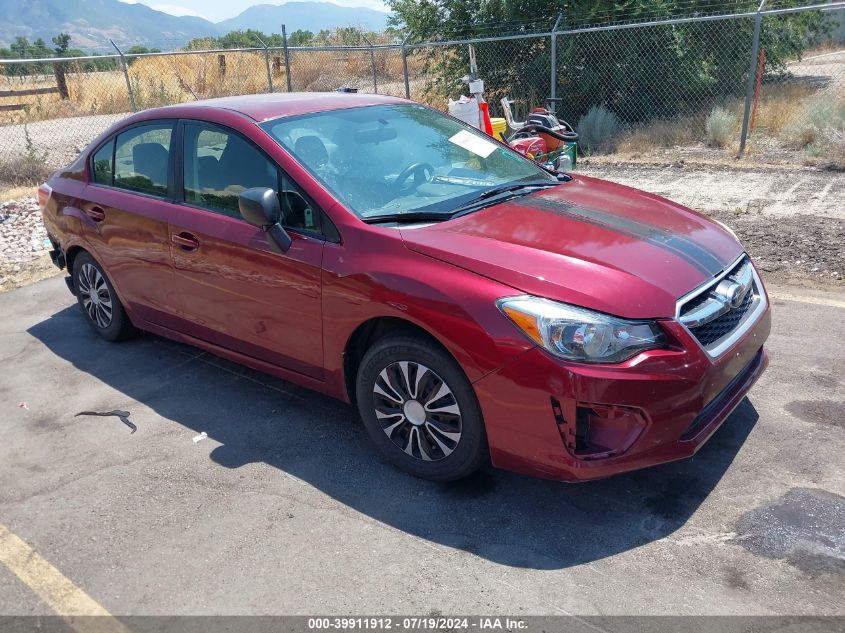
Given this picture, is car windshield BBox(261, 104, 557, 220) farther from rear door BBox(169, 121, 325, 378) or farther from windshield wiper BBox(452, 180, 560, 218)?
rear door BBox(169, 121, 325, 378)

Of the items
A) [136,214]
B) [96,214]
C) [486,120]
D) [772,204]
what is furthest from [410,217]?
[772,204]

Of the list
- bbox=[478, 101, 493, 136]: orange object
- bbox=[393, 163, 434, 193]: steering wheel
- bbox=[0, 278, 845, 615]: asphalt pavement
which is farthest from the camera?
bbox=[478, 101, 493, 136]: orange object

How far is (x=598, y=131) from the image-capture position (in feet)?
40.9

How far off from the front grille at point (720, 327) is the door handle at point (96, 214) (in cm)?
396

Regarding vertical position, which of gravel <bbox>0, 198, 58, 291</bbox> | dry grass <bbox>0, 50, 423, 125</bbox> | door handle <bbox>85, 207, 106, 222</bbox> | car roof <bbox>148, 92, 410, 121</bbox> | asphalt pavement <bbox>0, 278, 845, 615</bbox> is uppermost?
dry grass <bbox>0, 50, 423, 125</bbox>

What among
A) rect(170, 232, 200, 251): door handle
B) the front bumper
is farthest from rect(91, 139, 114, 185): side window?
the front bumper

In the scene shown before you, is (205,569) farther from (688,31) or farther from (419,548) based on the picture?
(688,31)

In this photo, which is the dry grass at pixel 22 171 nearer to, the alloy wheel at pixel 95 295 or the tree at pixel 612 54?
the alloy wheel at pixel 95 295

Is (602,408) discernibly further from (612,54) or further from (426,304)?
(612,54)

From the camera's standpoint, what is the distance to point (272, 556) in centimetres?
316

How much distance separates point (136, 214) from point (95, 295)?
3.55 feet

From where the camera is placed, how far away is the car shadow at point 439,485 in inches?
Answer: 124

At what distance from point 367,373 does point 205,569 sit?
3.75 feet

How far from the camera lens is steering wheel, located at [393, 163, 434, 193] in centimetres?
398
